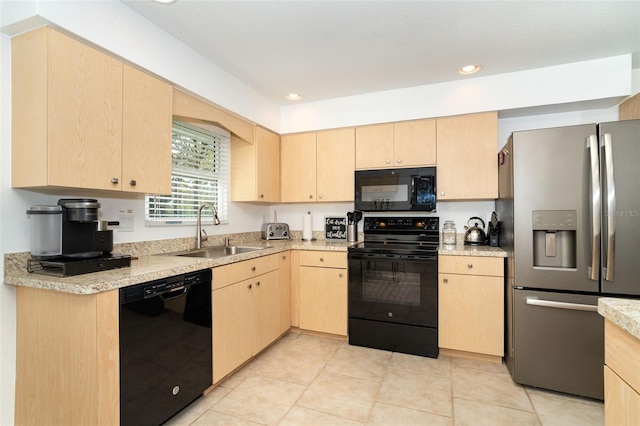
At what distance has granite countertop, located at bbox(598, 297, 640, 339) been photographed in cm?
79

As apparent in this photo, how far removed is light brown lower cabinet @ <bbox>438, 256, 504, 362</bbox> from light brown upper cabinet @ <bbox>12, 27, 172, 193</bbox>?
2431mm

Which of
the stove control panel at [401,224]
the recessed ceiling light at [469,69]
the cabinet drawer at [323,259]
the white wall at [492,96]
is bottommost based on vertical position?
the cabinet drawer at [323,259]

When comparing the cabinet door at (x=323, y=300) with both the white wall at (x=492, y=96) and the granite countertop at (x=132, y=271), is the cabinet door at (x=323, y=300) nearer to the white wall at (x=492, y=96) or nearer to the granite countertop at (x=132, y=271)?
the granite countertop at (x=132, y=271)

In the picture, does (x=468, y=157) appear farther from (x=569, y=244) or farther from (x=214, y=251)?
(x=214, y=251)

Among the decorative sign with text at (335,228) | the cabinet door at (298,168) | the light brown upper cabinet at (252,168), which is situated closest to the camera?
the light brown upper cabinet at (252,168)

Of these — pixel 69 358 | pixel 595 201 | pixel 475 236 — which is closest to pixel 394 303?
pixel 475 236

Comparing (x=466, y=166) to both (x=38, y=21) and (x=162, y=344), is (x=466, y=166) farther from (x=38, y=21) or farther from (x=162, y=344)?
(x=38, y=21)

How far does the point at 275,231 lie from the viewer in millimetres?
3592

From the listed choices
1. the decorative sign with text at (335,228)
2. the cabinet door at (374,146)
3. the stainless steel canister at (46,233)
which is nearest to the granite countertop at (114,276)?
the stainless steel canister at (46,233)

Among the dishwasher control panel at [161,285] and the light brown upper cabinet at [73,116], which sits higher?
the light brown upper cabinet at [73,116]

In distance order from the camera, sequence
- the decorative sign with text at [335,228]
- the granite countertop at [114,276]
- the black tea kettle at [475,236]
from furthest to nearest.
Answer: the decorative sign with text at [335,228] → the black tea kettle at [475,236] → the granite countertop at [114,276]

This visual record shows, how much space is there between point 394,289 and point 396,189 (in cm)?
96

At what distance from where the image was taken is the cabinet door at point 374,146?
310 cm

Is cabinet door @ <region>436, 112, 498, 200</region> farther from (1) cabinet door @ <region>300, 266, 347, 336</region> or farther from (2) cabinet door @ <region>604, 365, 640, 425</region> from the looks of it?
(2) cabinet door @ <region>604, 365, 640, 425</region>
